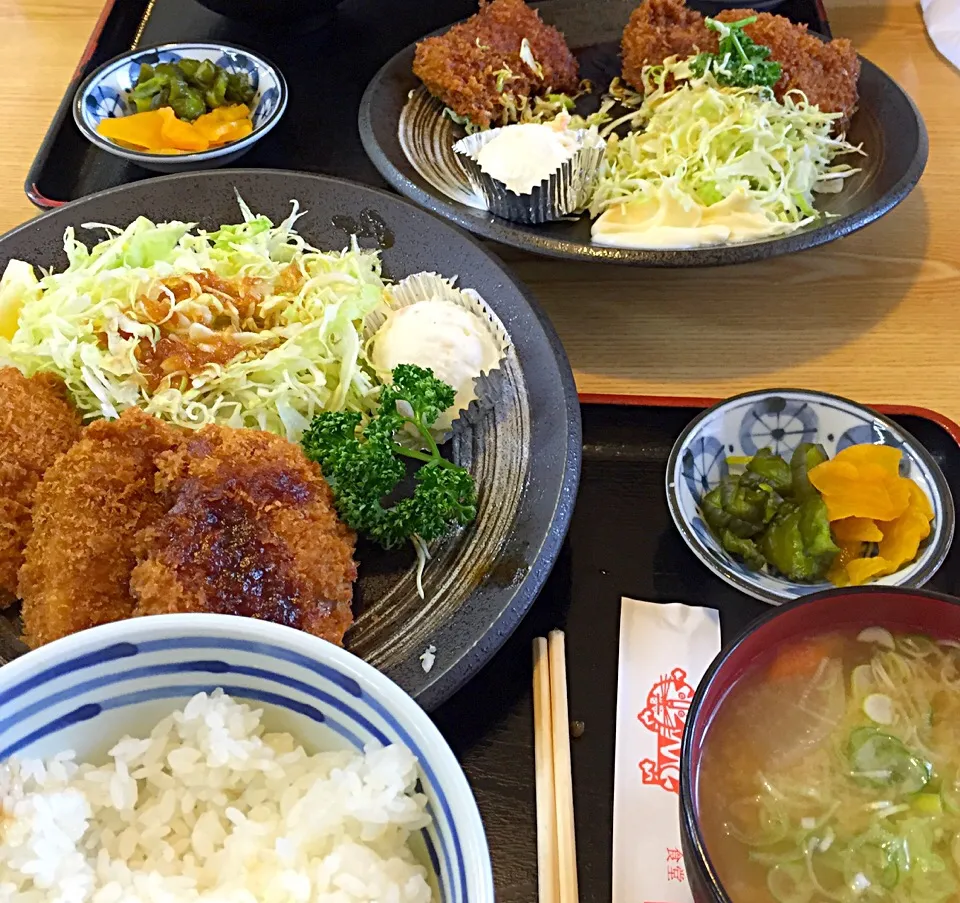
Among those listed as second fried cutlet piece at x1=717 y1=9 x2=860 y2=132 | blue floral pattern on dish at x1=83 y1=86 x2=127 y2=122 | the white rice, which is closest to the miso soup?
the white rice

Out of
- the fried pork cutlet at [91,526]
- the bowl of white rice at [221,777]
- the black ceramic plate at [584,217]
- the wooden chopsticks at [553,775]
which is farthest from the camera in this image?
the black ceramic plate at [584,217]

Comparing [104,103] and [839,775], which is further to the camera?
[104,103]

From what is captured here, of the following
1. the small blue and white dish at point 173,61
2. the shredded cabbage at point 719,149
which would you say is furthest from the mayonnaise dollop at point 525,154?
the small blue and white dish at point 173,61

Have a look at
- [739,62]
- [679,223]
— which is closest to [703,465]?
[679,223]

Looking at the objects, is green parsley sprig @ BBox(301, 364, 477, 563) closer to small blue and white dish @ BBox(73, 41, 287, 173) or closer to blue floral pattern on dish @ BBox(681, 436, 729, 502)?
blue floral pattern on dish @ BBox(681, 436, 729, 502)

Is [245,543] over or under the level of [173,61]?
under

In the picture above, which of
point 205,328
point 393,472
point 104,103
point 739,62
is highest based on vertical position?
point 104,103

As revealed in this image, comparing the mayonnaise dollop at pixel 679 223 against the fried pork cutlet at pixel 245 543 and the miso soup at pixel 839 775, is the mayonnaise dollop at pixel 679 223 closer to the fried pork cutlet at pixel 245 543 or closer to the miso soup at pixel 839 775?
the fried pork cutlet at pixel 245 543

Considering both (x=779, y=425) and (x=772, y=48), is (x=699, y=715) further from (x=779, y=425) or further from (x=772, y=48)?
(x=772, y=48)
